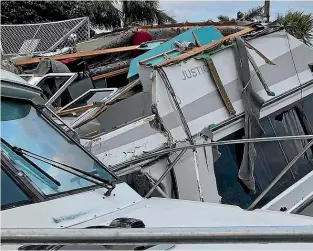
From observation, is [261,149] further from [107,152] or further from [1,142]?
[1,142]

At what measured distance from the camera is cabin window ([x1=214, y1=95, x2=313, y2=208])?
208 inches

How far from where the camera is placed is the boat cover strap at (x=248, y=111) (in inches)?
207

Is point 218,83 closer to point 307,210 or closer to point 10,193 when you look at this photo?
point 307,210

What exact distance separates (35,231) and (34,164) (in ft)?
3.82

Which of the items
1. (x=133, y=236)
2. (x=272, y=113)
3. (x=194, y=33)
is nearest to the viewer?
(x=133, y=236)

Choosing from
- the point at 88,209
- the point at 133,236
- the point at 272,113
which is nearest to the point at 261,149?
the point at 272,113

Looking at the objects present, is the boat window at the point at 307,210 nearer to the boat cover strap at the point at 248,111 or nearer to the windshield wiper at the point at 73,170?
the boat cover strap at the point at 248,111

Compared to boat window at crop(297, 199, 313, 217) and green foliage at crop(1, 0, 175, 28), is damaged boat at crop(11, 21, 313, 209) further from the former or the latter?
green foliage at crop(1, 0, 175, 28)

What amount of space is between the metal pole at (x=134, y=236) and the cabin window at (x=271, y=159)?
3151 mm

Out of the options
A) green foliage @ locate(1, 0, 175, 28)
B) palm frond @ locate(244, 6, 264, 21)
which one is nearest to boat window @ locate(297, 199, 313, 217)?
palm frond @ locate(244, 6, 264, 21)

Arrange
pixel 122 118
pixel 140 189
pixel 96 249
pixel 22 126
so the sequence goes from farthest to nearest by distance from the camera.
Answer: pixel 122 118 → pixel 140 189 → pixel 22 126 → pixel 96 249

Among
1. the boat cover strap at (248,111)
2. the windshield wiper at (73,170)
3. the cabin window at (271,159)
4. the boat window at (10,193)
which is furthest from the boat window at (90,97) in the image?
the boat window at (10,193)

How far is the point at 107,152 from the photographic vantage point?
4805mm

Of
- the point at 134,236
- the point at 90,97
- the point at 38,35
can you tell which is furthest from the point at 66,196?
the point at 38,35
